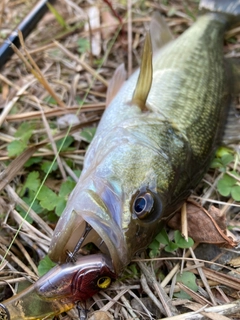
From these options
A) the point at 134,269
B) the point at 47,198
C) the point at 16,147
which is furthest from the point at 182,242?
the point at 16,147

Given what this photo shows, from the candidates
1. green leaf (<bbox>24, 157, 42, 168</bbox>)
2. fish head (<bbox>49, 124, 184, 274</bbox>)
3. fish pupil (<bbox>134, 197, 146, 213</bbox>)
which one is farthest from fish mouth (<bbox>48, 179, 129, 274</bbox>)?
green leaf (<bbox>24, 157, 42, 168</bbox>)

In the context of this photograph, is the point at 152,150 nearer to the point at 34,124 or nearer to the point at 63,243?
the point at 63,243

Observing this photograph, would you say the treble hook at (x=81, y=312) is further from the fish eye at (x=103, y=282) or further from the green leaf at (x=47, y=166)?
the green leaf at (x=47, y=166)

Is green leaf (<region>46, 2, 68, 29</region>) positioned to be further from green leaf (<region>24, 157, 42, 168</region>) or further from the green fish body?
green leaf (<region>24, 157, 42, 168</region>)

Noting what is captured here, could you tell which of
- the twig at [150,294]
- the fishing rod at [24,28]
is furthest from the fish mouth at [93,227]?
the fishing rod at [24,28]

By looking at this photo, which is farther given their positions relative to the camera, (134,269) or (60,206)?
(60,206)

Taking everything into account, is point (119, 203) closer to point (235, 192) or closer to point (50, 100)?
point (235, 192)
